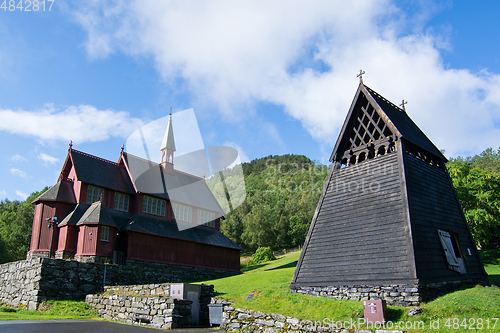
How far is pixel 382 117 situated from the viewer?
18.0 metres

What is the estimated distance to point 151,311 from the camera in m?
15.9

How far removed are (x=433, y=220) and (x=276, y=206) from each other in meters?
69.1

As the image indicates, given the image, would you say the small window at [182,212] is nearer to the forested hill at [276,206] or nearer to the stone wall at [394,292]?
the stone wall at [394,292]

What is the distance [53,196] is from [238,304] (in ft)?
68.7

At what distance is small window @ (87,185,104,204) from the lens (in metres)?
29.5

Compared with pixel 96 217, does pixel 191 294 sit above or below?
below

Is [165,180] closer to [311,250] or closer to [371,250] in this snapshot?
[311,250]

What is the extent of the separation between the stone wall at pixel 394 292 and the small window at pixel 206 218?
22910 mm

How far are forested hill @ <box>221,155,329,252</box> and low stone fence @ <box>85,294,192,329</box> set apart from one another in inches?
1965

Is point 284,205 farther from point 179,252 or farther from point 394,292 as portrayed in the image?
point 394,292

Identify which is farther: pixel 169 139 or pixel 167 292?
pixel 169 139

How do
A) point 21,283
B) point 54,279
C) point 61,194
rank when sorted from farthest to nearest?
point 61,194 → point 21,283 → point 54,279

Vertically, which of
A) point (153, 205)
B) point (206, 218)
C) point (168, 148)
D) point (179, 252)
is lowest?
point (179, 252)

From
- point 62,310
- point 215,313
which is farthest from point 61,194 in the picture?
point 215,313
